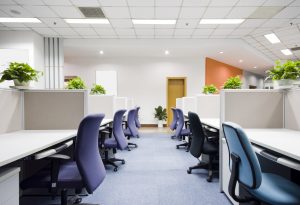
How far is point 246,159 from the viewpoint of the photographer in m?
1.28

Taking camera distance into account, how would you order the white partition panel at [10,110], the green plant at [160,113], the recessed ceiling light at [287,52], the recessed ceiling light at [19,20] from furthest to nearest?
the green plant at [160,113] → the recessed ceiling light at [287,52] → the recessed ceiling light at [19,20] → the white partition panel at [10,110]

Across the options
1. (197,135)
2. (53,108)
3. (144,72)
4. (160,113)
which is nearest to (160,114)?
(160,113)

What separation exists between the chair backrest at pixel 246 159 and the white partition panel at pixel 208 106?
2.69m

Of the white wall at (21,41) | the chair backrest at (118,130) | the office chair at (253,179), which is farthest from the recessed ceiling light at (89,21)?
the office chair at (253,179)

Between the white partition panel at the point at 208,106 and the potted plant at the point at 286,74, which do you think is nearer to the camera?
the potted plant at the point at 286,74

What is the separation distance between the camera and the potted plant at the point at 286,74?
2174 mm

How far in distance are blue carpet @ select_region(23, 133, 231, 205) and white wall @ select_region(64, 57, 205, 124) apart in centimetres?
528

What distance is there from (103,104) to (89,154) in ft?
8.31

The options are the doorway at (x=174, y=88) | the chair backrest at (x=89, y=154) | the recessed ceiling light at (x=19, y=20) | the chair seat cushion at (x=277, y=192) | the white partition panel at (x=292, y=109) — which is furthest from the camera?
the doorway at (x=174, y=88)

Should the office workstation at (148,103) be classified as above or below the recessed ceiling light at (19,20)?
below

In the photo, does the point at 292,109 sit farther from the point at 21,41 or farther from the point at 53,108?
the point at 21,41

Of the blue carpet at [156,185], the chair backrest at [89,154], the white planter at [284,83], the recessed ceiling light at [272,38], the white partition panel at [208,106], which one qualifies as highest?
the recessed ceiling light at [272,38]

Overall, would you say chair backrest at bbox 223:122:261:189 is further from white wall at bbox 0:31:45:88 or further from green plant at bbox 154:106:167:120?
green plant at bbox 154:106:167:120

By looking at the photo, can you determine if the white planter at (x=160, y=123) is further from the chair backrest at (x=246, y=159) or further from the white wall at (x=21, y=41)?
the chair backrest at (x=246, y=159)
